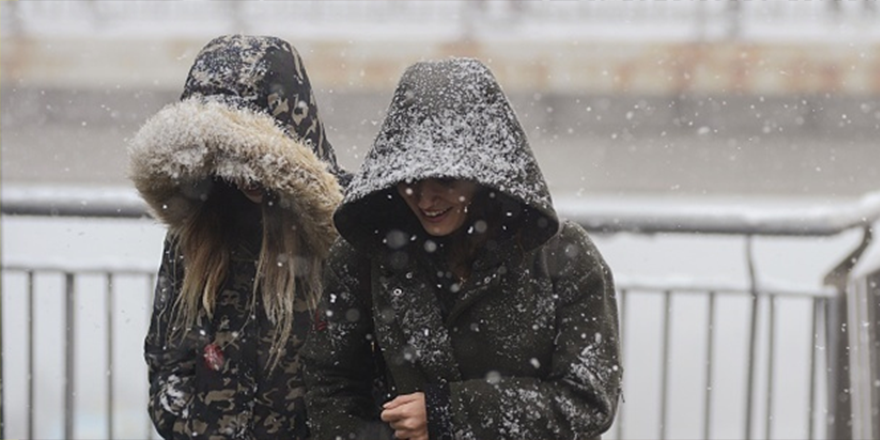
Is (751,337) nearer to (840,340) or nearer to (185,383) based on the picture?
(840,340)

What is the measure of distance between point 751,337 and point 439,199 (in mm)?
2459

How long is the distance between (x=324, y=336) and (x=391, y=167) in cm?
41

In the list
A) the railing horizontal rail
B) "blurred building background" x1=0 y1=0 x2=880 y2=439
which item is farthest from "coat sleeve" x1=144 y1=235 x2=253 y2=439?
"blurred building background" x1=0 y1=0 x2=880 y2=439

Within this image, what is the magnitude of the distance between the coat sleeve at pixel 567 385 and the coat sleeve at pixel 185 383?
57cm

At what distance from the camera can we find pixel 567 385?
2.25 metres

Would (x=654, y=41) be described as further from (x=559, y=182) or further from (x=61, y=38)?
(x=61, y=38)

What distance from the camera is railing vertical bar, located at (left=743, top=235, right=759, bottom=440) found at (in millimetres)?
4297

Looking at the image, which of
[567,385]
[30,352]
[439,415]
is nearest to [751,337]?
[567,385]

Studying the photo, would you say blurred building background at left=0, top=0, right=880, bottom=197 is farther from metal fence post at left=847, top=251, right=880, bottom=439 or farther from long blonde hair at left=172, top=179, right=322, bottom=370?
long blonde hair at left=172, top=179, right=322, bottom=370

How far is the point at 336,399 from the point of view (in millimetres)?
2400

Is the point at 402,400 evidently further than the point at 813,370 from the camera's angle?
No

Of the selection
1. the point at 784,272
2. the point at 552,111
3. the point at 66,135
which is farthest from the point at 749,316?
the point at 66,135

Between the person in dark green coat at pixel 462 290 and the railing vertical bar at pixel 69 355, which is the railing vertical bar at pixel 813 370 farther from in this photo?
the railing vertical bar at pixel 69 355

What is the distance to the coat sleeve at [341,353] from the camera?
2383 mm
